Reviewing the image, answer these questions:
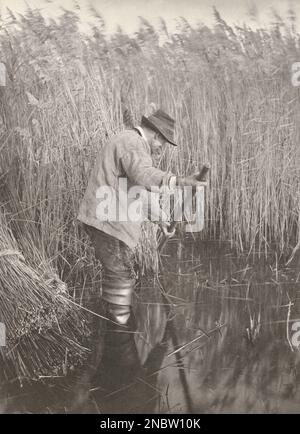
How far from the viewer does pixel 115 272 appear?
6.17 feet

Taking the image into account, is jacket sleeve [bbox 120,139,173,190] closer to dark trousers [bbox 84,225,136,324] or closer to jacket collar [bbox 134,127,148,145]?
jacket collar [bbox 134,127,148,145]

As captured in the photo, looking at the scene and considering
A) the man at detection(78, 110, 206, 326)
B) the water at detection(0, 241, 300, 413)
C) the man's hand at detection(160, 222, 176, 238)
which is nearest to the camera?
the water at detection(0, 241, 300, 413)

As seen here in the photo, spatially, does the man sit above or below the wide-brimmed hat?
below

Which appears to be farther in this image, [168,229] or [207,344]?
[168,229]

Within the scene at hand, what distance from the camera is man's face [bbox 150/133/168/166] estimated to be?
181cm

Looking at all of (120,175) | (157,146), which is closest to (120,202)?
(120,175)

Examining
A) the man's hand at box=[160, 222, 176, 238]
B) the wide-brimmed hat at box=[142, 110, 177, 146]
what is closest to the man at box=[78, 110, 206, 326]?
the wide-brimmed hat at box=[142, 110, 177, 146]

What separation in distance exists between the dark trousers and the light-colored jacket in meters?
0.03

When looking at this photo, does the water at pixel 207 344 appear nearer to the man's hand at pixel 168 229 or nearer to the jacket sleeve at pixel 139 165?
the man's hand at pixel 168 229

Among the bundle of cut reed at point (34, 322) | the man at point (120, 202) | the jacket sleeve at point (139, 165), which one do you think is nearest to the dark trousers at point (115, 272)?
the man at point (120, 202)

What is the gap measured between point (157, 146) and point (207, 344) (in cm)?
66

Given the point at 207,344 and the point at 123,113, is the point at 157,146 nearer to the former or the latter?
the point at 123,113

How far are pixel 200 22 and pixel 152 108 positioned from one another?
32 centimetres

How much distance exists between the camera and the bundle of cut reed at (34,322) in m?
→ 1.70
